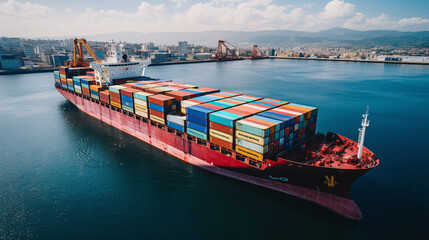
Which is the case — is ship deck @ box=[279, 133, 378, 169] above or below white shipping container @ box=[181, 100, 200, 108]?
below

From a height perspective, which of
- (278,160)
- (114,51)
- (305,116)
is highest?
(114,51)

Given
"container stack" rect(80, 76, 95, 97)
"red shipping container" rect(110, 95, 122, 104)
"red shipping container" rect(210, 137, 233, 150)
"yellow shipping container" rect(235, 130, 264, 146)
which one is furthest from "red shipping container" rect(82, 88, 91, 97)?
"yellow shipping container" rect(235, 130, 264, 146)

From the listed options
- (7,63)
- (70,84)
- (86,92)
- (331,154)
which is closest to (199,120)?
(331,154)

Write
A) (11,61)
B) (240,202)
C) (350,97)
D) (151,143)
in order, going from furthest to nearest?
(11,61), (350,97), (151,143), (240,202)

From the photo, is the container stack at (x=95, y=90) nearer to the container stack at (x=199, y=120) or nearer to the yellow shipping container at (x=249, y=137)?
the container stack at (x=199, y=120)

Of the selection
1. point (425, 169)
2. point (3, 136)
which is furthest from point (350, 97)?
point (3, 136)

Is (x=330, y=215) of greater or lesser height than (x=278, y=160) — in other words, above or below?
below

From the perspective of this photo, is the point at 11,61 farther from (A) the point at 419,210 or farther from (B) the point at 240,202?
(A) the point at 419,210

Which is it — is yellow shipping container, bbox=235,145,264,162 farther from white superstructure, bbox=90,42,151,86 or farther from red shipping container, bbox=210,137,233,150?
white superstructure, bbox=90,42,151,86
